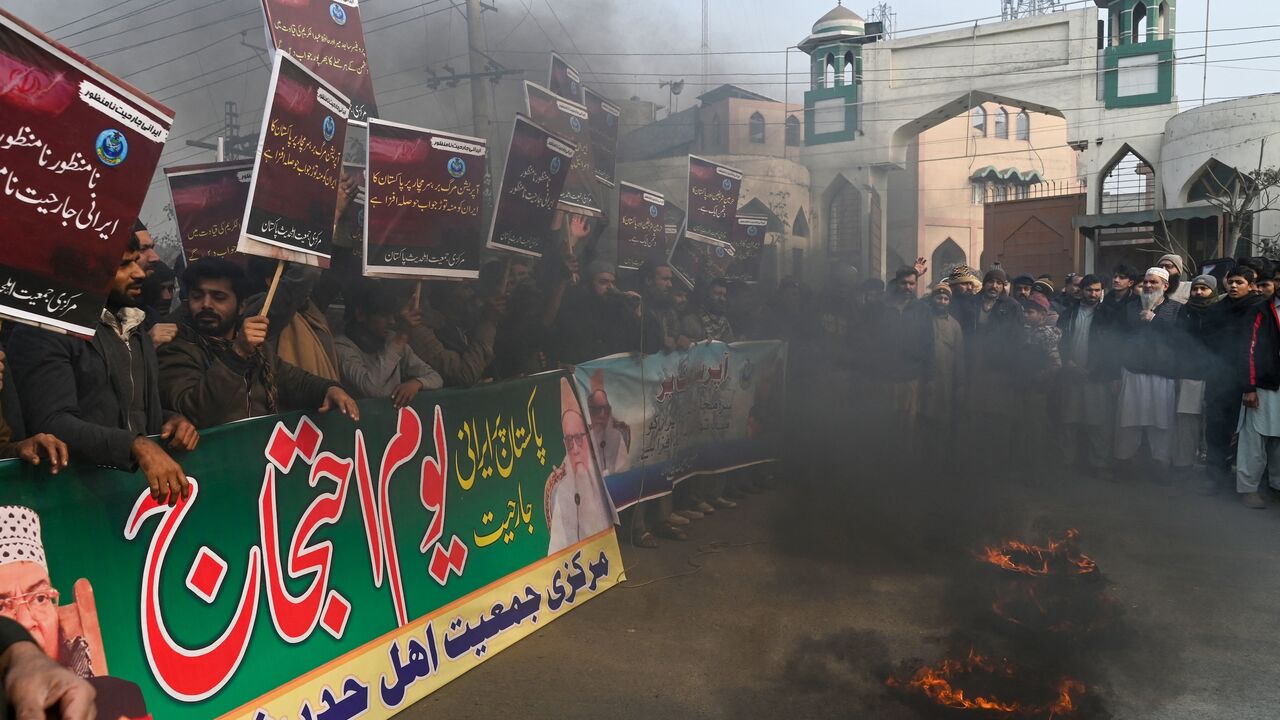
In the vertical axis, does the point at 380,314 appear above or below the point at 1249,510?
above

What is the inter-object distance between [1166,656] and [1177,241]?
70.7 ft

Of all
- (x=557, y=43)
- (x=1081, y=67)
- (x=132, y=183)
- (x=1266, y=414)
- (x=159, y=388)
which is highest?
(x=1081, y=67)

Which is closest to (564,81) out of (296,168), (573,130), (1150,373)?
(573,130)

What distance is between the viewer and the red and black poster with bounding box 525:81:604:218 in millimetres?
7195

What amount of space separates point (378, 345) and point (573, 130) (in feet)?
12.8

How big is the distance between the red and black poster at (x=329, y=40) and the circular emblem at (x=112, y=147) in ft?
11.3

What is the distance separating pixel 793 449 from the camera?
326 inches

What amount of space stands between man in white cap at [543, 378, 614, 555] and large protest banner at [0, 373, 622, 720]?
0.02m

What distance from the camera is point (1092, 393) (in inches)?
335

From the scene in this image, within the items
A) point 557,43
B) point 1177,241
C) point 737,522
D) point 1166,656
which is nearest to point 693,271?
point 737,522

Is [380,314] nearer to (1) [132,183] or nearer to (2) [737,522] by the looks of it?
(1) [132,183]

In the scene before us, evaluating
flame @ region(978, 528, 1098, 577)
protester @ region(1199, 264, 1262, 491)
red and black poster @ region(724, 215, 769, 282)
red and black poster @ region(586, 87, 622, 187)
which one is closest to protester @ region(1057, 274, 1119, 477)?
protester @ region(1199, 264, 1262, 491)

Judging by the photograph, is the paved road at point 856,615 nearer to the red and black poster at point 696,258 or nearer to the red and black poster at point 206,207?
the red and black poster at point 696,258

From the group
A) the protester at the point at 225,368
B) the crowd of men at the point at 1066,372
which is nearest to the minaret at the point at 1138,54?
the crowd of men at the point at 1066,372
